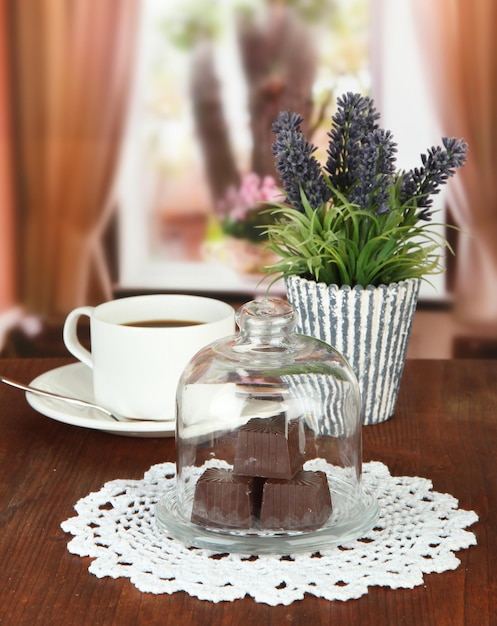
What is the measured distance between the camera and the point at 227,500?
68 centimetres

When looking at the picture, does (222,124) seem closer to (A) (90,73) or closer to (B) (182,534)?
(A) (90,73)

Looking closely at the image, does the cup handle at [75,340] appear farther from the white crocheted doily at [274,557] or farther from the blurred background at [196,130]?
the blurred background at [196,130]

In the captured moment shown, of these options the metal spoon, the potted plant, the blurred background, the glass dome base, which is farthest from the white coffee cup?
the blurred background

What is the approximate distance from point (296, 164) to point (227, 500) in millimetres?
411

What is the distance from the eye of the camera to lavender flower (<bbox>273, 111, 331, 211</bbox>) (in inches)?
36.9

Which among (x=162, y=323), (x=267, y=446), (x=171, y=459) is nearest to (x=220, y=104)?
(x=162, y=323)

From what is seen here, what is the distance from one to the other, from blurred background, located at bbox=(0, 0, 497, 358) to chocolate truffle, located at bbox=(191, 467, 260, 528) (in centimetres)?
232

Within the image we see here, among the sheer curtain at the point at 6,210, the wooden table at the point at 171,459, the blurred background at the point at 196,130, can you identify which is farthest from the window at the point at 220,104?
the wooden table at the point at 171,459

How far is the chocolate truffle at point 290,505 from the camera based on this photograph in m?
0.68

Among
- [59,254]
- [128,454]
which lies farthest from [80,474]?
[59,254]

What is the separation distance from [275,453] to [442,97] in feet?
8.24

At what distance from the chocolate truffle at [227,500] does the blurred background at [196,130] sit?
232 cm

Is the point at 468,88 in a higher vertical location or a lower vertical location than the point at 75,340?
higher

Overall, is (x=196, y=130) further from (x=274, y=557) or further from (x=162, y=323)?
(x=274, y=557)
